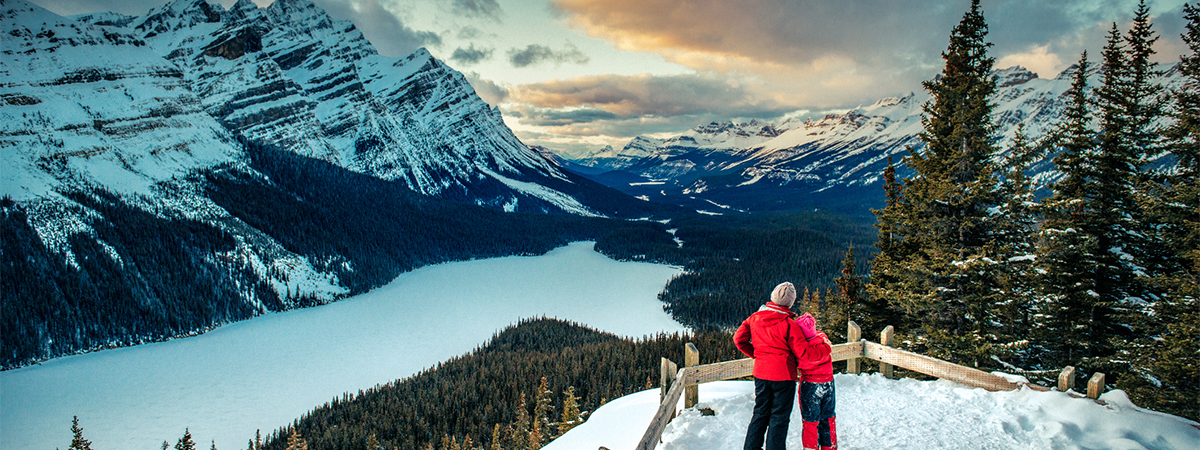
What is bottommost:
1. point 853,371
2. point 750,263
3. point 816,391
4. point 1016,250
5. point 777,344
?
point 750,263

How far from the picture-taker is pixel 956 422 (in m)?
9.37

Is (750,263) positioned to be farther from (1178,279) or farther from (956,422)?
(956,422)

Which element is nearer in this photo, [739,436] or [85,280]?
[739,436]

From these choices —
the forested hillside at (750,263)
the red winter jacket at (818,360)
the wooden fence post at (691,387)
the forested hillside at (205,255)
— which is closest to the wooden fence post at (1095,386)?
the red winter jacket at (818,360)

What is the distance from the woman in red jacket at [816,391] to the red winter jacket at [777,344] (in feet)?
0.40

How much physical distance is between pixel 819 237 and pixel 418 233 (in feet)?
381

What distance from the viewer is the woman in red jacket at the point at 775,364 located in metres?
7.78

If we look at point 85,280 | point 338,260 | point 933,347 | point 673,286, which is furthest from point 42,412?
point 673,286

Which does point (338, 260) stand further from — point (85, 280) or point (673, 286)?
point (673, 286)

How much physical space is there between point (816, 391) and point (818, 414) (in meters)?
0.38

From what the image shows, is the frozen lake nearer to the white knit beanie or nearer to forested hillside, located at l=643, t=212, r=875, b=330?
forested hillside, located at l=643, t=212, r=875, b=330

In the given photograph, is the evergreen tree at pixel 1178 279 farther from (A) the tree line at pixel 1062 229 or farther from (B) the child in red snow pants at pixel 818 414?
(B) the child in red snow pants at pixel 818 414

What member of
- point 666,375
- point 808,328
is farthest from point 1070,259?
point 666,375

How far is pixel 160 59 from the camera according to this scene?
4902 inches
